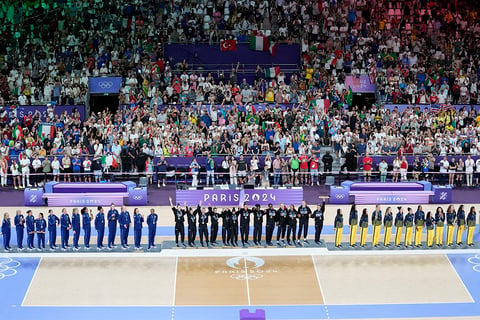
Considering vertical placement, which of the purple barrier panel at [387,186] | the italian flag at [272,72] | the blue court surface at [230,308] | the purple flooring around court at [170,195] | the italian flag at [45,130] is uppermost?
the italian flag at [272,72]

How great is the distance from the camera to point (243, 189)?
102 ft

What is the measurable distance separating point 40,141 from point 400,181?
1617cm

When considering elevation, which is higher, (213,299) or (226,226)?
(226,226)

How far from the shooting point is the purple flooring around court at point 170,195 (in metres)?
31.8

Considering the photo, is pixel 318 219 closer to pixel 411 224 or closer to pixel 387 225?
pixel 387 225

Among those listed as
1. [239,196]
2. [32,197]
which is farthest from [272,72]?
[32,197]

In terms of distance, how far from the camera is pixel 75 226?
25.5m

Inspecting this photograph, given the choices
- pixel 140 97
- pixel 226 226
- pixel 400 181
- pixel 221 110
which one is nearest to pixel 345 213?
pixel 400 181

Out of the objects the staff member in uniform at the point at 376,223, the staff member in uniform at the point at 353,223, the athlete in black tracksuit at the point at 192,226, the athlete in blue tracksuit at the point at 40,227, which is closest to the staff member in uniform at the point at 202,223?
the athlete in black tracksuit at the point at 192,226

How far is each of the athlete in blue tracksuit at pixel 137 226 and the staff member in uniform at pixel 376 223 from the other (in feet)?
25.7

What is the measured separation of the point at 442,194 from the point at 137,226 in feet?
43.8

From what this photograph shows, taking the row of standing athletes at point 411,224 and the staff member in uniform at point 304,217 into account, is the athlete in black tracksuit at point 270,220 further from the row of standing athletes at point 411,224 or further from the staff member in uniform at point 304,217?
the row of standing athletes at point 411,224

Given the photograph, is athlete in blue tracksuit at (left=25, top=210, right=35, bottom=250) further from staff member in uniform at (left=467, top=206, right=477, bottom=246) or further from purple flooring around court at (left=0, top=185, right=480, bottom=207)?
staff member in uniform at (left=467, top=206, right=477, bottom=246)

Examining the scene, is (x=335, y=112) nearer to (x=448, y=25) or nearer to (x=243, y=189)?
(x=243, y=189)
